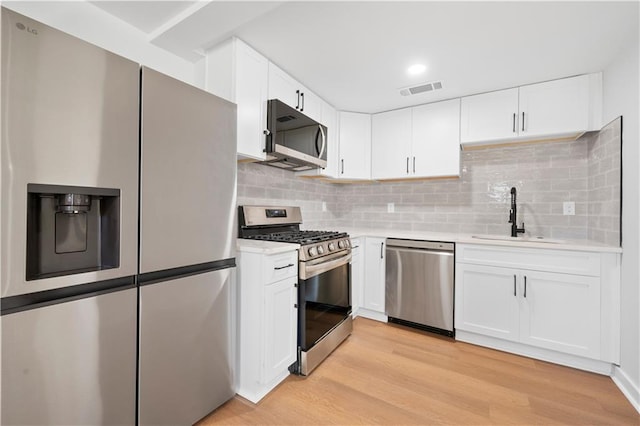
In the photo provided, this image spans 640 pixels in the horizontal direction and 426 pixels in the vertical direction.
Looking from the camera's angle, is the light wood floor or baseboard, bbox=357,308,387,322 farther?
baseboard, bbox=357,308,387,322

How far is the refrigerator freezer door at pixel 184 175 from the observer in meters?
1.28

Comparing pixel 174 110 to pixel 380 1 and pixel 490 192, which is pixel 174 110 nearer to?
pixel 380 1

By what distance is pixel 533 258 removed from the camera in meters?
2.25

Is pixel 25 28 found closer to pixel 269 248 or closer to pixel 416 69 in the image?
pixel 269 248

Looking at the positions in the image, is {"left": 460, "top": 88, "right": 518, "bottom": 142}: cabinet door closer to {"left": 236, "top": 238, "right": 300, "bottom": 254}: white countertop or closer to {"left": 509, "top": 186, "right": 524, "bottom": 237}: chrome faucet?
{"left": 509, "top": 186, "right": 524, "bottom": 237}: chrome faucet

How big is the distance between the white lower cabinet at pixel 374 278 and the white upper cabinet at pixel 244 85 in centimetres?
153

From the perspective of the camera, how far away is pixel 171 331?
137cm

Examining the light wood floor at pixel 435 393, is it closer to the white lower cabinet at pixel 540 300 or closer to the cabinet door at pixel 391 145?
the white lower cabinet at pixel 540 300

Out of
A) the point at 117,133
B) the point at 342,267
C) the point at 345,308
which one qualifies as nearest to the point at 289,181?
the point at 342,267

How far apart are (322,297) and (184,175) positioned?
4.38 ft

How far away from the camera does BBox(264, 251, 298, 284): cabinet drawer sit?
171 cm

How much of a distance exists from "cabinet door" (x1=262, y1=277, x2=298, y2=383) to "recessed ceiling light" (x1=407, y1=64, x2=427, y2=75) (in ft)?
6.27

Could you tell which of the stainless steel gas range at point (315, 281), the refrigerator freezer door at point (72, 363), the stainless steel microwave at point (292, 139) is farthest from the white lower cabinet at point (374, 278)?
the refrigerator freezer door at point (72, 363)

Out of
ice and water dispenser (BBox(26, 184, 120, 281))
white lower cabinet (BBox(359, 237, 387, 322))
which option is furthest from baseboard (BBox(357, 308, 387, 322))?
ice and water dispenser (BBox(26, 184, 120, 281))
